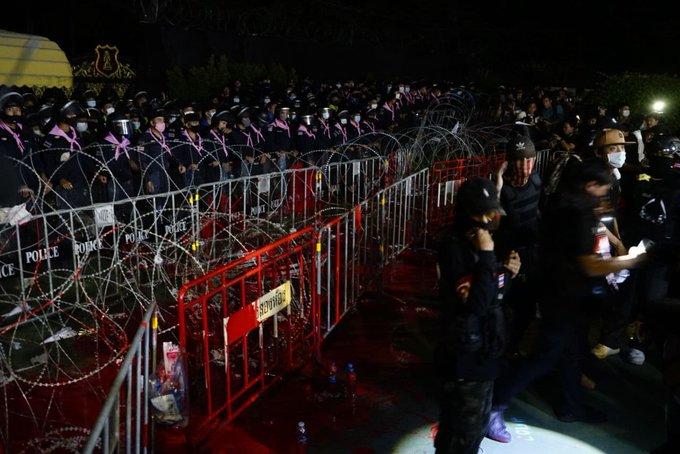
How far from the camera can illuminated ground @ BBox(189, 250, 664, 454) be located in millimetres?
4324

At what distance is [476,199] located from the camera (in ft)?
10.8

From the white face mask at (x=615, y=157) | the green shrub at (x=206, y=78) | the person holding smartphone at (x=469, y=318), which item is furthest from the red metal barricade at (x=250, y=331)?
the green shrub at (x=206, y=78)

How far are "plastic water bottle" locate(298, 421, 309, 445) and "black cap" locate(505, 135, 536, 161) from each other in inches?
109

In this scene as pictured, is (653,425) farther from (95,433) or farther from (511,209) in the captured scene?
(95,433)

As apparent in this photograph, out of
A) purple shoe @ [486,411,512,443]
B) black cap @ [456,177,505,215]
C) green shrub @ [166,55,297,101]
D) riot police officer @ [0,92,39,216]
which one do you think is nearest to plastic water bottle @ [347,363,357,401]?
purple shoe @ [486,411,512,443]

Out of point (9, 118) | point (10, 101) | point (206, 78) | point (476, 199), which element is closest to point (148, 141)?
point (9, 118)

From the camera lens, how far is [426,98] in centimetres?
2028

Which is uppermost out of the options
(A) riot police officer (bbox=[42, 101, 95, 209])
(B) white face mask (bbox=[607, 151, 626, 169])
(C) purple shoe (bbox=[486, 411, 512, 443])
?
(B) white face mask (bbox=[607, 151, 626, 169])

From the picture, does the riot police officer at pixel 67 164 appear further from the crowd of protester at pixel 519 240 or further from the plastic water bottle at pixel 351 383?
the plastic water bottle at pixel 351 383

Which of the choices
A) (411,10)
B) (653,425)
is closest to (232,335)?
(653,425)

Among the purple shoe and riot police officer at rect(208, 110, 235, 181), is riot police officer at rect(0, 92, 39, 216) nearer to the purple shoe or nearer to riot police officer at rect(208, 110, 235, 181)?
riot police officer at rect(208, 110, 235, 181)

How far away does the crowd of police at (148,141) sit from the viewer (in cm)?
862

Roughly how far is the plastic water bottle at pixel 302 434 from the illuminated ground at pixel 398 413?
0.14ft

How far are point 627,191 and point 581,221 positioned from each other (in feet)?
17.0
